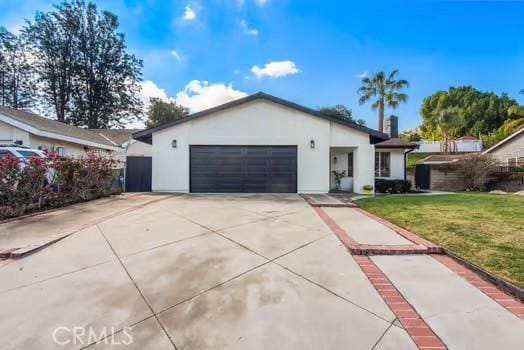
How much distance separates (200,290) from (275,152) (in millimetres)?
8460

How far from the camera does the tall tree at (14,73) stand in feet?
78.8

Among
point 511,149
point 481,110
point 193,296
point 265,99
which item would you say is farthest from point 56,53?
point 481,110

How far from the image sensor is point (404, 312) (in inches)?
82.1

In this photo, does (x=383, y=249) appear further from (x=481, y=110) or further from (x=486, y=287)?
(x=481, y=110)

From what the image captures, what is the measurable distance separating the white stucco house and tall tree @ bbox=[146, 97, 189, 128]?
2150 centimetres

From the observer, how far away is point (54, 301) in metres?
2.24

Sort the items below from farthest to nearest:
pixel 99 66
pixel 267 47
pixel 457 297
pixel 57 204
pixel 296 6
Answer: pixel 99 66 → pixel 267 47 → pixel 296 6 → pixel 57 204 → pixel 457 297

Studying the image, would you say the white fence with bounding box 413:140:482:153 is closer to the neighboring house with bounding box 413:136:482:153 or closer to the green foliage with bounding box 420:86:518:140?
the neighboring house with bounding box 413:136:482:153

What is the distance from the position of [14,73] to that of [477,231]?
38.3 meters

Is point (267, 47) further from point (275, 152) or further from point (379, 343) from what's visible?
point (379, 343)

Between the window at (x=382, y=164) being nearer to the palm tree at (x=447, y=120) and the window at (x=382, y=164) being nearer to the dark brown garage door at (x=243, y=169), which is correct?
the dark brown garage door at (x=243, y=169)

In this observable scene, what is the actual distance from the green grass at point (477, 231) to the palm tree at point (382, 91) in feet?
58.4

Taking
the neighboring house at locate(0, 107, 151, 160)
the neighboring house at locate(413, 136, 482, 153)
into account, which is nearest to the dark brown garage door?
the neighboring house at locate(0, 107, 151, 160)

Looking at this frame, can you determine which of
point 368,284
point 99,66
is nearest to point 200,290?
point 368,284
